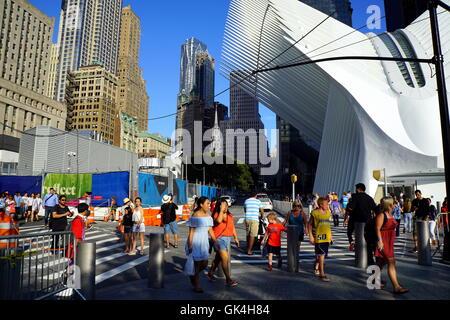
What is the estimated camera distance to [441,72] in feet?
27.8

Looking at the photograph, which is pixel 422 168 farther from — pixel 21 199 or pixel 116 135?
pixel 116 135

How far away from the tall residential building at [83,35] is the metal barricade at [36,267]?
182994 mm

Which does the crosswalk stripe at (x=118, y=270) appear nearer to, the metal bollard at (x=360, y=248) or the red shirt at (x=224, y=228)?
the red shirt at (x=224, y=228)

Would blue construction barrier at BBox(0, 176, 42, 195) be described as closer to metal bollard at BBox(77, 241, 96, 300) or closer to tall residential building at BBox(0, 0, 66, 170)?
metal bollard at BBox(77, 241, 96, 300)

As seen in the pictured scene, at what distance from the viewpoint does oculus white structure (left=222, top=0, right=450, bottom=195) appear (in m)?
27.6

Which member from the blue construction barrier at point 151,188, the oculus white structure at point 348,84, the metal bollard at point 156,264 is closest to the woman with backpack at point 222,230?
the metal bollard at point 156,264

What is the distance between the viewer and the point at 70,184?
22.2m

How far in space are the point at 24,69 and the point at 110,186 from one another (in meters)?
102

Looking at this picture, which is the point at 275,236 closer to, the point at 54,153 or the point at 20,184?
the point at 20,184

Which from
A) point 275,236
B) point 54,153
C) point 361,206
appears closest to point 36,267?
point 275,236

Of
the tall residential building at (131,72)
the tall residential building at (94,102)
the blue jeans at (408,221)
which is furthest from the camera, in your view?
the tall residential building at (131,72)

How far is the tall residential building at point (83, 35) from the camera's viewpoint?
573 feet

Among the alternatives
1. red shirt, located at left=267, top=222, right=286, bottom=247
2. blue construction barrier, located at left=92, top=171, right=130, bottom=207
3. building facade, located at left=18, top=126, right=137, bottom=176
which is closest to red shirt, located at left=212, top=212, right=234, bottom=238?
red shirt, located at left=267, top=222, right=286, bottom=247
